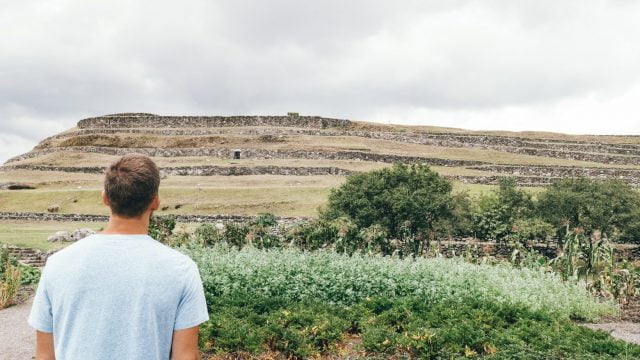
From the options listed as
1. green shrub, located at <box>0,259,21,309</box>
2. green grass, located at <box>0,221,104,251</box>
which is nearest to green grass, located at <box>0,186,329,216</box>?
green grass, located at <box>0,221,104,251</box>

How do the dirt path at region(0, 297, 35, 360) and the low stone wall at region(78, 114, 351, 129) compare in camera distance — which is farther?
the low stone wall at region(78, 114, 351, 129)

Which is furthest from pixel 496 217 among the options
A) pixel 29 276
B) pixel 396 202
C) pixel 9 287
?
pixel 9 287

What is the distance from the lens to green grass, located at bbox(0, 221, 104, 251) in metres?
27.8

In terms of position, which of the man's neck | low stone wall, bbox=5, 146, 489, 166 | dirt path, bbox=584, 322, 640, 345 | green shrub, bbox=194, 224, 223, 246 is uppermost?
the man's neck

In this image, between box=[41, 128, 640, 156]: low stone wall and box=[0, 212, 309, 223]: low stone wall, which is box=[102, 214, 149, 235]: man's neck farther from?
box=[41, 128, 640, 156]: low stone wall

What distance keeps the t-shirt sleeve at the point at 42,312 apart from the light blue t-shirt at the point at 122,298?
97 mm

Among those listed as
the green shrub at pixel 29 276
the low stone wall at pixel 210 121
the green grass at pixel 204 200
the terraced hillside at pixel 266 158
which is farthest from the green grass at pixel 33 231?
the low stone wall at pixel 210 121

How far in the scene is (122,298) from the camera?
2.97 meters

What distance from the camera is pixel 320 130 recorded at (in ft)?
246

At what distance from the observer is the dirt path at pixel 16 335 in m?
10.3

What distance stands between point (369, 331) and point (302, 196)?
37.4 m

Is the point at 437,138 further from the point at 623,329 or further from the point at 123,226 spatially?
the point at 123,226

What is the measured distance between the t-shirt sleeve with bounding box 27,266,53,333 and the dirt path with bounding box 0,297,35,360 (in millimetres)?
7721

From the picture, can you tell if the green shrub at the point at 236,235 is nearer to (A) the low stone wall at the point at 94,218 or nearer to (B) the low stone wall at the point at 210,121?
(A) the low stone wall at the point at 94,218
